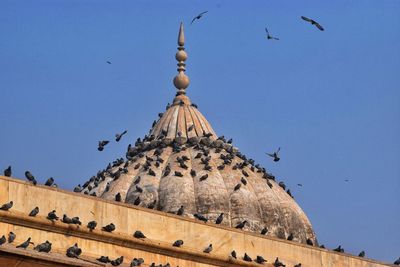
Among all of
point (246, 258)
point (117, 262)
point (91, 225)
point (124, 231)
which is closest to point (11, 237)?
point (91, 225)

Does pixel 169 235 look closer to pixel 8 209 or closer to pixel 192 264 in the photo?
pixel 192 264

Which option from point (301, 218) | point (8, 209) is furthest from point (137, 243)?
point (301, 218)

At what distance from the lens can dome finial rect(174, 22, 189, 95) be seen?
4909cm

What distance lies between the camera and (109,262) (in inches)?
1207

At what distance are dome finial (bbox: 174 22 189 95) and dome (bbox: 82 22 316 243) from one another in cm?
141

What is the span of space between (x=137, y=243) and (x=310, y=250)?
15.4 feet

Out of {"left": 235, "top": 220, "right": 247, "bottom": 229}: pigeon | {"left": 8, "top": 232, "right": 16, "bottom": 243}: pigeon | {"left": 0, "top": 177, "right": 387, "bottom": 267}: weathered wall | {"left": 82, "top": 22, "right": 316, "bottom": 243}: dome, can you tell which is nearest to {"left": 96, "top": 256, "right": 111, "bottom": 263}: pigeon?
Answer: {"left": 0, "top": 177, "right": 387, "bottom": 267}: weathered wall

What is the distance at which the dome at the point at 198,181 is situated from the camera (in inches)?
1698

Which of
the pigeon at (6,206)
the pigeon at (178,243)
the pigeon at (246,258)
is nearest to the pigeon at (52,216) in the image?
the pigeon at (6,206)

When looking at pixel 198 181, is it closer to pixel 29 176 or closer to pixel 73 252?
pixel 29 176

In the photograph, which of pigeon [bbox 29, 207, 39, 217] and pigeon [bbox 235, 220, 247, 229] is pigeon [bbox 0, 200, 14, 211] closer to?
pigeon [bbox 29, 207, 39, 217]

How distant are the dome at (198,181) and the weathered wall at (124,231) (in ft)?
25.4

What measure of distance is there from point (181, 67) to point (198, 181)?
6553mm

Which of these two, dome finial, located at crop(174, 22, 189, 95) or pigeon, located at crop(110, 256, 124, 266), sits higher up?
dome finial, located at crop(174, 22, 189, 95)
